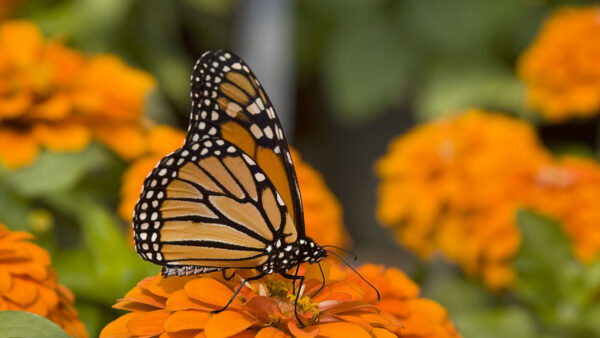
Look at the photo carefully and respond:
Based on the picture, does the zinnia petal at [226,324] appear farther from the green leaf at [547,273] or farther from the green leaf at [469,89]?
the green leaf at [469,89]

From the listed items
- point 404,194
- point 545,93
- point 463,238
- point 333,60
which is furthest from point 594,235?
point 333,60

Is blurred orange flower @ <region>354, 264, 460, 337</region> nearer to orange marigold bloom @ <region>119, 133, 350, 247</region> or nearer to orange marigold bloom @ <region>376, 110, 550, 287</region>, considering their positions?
orange marigold bloom @ <region>119, 133, 350, 247</region>

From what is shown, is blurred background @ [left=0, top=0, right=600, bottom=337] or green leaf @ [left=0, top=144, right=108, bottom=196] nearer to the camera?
green leaf @ [left=0, top=144, right=108, bottom=196]

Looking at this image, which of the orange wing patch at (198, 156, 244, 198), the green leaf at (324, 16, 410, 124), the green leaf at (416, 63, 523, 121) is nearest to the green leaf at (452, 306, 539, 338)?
the orange wing patch at (198, 156, 244, 198)

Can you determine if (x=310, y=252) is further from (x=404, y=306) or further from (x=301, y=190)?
(x=301, y=190)

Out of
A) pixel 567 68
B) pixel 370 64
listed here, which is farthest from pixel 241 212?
pixel 370 64

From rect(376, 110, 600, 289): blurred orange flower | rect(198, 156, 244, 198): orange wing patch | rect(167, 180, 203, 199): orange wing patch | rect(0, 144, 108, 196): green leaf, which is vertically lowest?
rect(167, 180, 203, 199): orange wing patch
